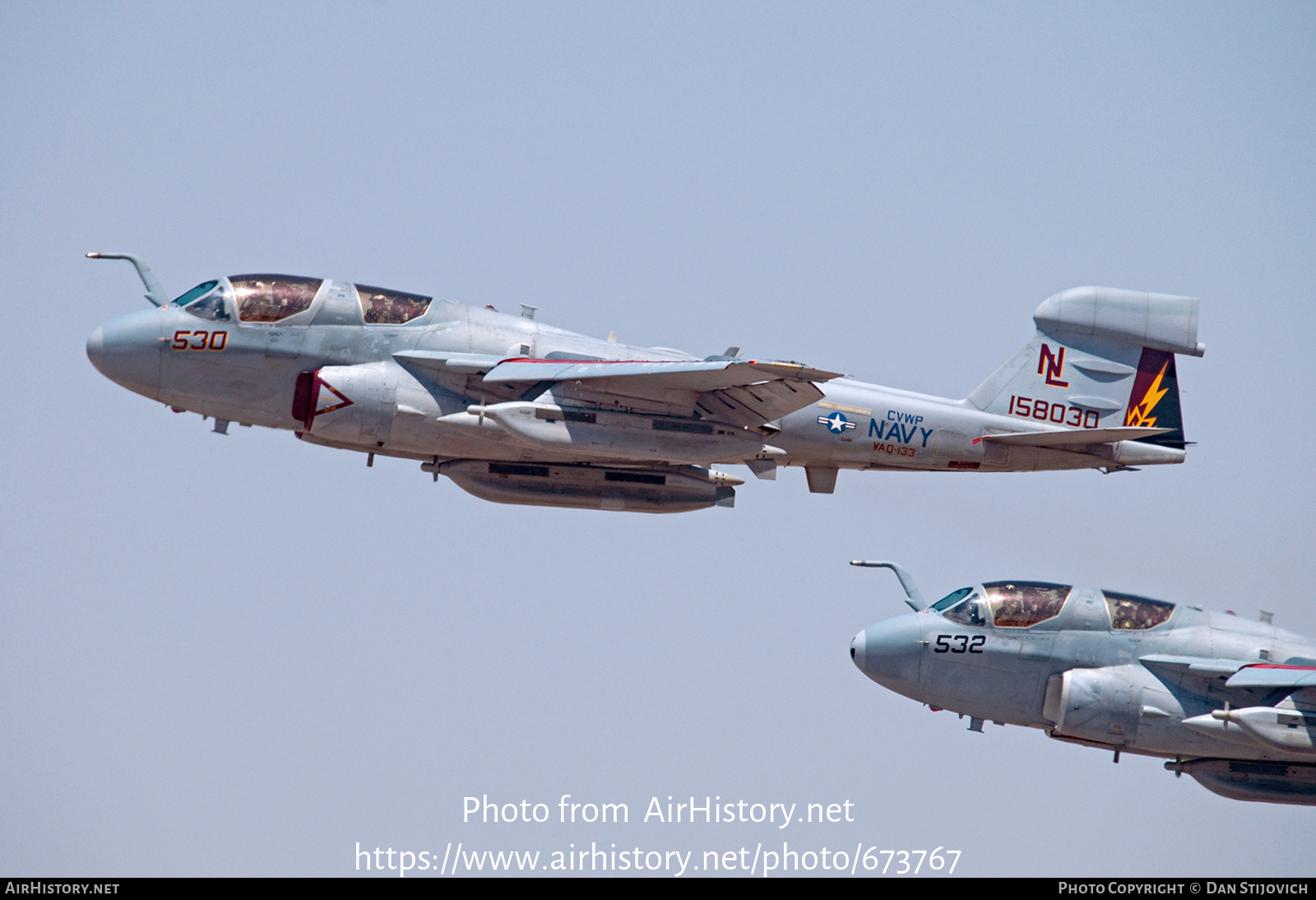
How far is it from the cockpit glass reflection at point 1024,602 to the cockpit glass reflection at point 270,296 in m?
11.4

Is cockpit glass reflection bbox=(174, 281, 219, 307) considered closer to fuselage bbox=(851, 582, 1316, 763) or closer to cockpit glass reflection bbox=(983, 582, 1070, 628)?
fuselage bbox=(851, 582, 1316, 763)

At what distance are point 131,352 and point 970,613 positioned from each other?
13264 mm

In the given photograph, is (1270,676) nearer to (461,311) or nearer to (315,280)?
(461,311)

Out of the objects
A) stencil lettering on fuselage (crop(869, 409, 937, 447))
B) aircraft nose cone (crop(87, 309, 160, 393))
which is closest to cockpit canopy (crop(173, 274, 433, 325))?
aircraft nose cone (crop(87, 309, 160, 393))

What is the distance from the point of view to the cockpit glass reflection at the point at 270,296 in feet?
91.0

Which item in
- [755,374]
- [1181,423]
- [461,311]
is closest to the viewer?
[755,374]

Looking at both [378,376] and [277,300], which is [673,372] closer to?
[378,376]

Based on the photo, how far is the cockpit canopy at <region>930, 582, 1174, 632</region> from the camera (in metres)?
28.6

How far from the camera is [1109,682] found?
1093 inches

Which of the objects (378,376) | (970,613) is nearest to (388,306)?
(378,376)

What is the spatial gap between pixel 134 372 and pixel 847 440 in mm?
10873

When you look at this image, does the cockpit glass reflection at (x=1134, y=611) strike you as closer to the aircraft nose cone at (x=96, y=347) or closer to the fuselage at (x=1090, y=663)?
the fuselage at (x=1090, y=663)
